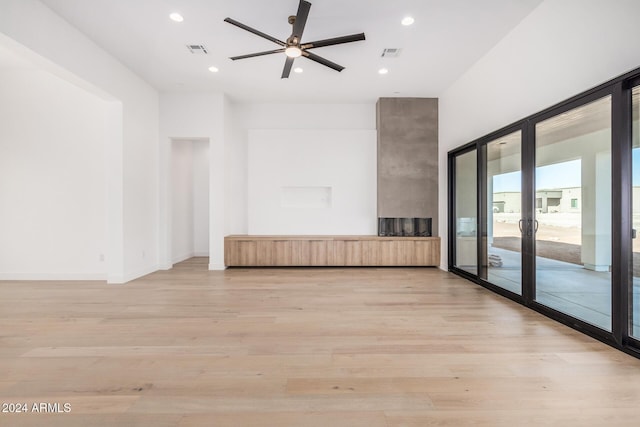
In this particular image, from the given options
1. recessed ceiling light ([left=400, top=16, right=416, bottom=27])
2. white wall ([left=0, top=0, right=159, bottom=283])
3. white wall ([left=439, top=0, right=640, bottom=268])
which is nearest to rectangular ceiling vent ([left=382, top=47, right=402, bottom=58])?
recessed ceiling light ([left=400, top=16, right=416, bottom=27])

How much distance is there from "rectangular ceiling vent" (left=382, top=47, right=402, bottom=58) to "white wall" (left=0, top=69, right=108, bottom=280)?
14.6 ft

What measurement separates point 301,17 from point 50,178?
469 centimetres

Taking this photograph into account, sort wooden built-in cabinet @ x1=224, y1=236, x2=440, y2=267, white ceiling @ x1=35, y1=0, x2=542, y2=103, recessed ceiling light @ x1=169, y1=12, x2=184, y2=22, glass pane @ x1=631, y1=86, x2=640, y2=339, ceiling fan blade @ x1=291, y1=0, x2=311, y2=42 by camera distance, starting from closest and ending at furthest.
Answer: glass pane @ x1=631, y1=86, x2=640, y2=339, ceiling fan blade @ x1=291, y1=0, x2=311, y2=42, white ceiling @ x1=35, y1=0, x2=542, y2=103, recessed ceiling light @ x1=169, y1=12, x2=184, y2=22, wooden built-in cabinet @ x1=224, y1=236, x2=440, y2=267

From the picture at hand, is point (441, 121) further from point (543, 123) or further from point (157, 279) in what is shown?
point (157, 279)

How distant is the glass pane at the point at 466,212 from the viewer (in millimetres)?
4523

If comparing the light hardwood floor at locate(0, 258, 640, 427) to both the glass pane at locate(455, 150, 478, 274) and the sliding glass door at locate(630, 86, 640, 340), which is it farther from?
the glass pane at locate(455, 150, 478, 274)

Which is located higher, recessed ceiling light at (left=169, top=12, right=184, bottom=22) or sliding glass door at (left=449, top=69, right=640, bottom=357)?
recessed ceiling light at (left=169, top=12, right=184, bottom=22)

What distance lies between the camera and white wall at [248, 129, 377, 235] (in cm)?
587

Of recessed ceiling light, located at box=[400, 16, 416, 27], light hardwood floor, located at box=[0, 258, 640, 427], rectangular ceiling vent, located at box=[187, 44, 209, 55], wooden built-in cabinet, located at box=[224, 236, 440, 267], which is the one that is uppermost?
rectangular ceiling vent, located at box=[187, 44, 209, 55]

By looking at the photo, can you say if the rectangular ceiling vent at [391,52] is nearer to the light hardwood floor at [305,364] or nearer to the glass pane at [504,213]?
the glass pane at [504,213]

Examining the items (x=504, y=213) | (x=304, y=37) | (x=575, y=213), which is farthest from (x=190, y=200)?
(x=575, y=213)

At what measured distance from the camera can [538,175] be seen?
316 centimetres

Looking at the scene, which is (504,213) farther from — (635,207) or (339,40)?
(339,40)

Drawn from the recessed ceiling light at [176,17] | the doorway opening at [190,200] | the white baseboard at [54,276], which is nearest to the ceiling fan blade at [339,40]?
the recessed ceiling light at [176,17]
